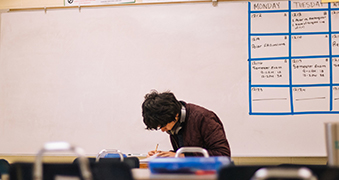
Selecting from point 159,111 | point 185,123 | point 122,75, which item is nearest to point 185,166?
point 159,111

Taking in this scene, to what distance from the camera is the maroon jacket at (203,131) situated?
7.40 ft

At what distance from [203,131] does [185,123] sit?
0.51 ft

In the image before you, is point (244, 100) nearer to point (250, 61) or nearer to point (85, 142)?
point (250, 61)

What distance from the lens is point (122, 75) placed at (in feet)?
10.9

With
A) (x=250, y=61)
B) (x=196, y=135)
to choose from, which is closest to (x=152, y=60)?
(x=250, y=61)

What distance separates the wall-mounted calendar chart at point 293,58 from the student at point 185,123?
95 cm

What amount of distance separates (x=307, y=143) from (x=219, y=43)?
127cm

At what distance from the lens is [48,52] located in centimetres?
344

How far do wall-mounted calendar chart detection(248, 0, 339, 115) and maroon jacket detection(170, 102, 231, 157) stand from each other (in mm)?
931

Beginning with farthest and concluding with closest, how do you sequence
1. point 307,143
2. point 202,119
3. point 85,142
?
point 85,142 < point 307,143 < point 202,119

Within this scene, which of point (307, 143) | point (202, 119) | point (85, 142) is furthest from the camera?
point (85, 142)

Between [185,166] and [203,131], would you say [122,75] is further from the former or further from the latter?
[185,166]

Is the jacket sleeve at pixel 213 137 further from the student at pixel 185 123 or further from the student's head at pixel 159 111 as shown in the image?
the student's head at pixel 159 111

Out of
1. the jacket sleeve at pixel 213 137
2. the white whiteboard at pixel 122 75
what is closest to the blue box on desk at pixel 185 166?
the jacket sleeve at pixel 213 137
